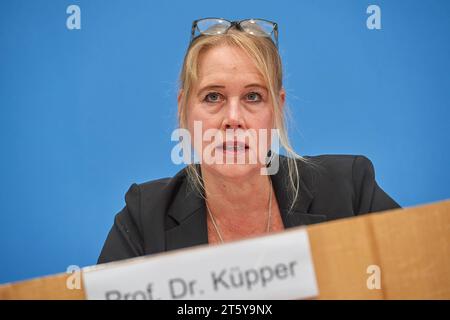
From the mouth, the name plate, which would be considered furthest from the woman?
the name plate

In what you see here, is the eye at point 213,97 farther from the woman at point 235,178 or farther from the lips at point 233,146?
the lips at point 233,146

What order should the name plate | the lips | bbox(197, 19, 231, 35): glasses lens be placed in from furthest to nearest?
bbox(197, 19, 231, 35): glasses lens → the lips → the name plate

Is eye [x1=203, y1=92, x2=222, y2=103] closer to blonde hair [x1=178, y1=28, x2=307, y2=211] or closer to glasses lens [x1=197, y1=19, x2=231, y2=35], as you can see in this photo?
blonde hair [x1=178, y1=28, x2=307, y2=211]

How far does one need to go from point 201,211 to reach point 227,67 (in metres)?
0.39

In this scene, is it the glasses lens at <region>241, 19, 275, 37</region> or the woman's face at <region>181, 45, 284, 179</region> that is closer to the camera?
the woman's face at <region>181, 45, 284, 179</region>

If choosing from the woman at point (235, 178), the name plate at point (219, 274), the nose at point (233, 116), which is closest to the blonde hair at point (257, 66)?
the woman at point (235, 178)

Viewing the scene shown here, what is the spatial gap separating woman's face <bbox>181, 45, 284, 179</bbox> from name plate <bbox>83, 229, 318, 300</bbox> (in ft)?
1.71

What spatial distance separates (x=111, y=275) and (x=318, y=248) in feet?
0.82

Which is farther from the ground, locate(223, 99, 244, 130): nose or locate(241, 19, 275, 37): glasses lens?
locate(241, 19, 275, 37): glasses lens

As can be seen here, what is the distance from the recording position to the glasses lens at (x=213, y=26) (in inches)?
43.9

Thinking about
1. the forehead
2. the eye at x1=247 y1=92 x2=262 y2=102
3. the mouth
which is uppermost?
the forehead

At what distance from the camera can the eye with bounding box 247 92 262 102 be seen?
40.9 inches
